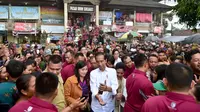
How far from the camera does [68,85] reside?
4887 millimetres

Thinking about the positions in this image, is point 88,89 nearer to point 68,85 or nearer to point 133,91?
point 68,85

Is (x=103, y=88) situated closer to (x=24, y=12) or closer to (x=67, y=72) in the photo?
(x=67, y=72)

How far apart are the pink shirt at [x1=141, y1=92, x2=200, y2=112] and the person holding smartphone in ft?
7.27

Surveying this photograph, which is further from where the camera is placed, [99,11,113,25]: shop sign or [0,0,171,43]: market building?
[99,11,113,25]: shop sign

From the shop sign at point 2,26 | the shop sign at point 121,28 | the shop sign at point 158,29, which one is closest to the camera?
the shop sign at point 2,26

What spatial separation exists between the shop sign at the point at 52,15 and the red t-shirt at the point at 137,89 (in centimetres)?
3106

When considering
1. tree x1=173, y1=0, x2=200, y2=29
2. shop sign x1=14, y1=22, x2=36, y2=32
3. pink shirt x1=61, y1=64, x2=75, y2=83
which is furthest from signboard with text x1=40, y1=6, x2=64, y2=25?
pink shirt x1=61, y1=64, x2=75, y2=83

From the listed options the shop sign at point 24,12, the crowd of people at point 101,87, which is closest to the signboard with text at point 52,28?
the shop sign at point 24,12

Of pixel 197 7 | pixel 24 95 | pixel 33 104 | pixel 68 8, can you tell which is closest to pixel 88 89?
pixel 24 95

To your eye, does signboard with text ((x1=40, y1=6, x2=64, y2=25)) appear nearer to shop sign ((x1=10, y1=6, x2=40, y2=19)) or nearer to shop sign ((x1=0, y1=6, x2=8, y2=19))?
shop sign ((x1=10, y1=6, x2=40, y2=19))

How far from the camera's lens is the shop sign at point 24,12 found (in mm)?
33125

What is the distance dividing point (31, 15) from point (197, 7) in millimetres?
23380

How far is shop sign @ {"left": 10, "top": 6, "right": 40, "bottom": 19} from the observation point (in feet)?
109

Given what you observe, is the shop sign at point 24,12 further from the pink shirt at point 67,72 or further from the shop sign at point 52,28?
the pink shirt at point 67,72
